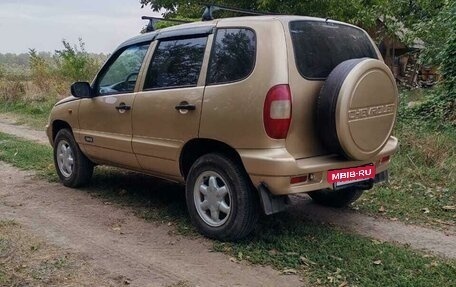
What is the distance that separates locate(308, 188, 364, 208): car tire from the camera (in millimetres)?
5224

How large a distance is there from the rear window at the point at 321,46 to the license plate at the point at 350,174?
2.64 ft

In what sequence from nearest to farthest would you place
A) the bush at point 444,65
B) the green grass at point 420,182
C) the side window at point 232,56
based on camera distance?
the side window at point 232,56 < the green grass at point 420,182 < the bush at point 444,65

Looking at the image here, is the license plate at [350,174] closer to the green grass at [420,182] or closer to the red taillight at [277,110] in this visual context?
the red taillight at [277,110]

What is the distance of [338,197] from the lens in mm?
5285

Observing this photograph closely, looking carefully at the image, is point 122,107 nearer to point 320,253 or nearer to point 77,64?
point 320,253

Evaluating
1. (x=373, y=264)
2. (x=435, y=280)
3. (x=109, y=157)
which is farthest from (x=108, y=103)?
(x=435, y=280)

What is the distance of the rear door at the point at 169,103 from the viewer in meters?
4.37

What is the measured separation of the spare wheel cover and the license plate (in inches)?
6.4

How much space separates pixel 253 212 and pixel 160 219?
49.1 inches

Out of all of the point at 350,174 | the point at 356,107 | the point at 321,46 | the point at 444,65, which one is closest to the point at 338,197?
the point at 350,174

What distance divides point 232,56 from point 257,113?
619mm

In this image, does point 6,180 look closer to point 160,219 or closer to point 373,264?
point 160,219

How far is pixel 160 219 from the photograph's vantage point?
496 cm

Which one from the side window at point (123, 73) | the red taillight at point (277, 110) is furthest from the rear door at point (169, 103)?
the red taillight at point (277, 110)
